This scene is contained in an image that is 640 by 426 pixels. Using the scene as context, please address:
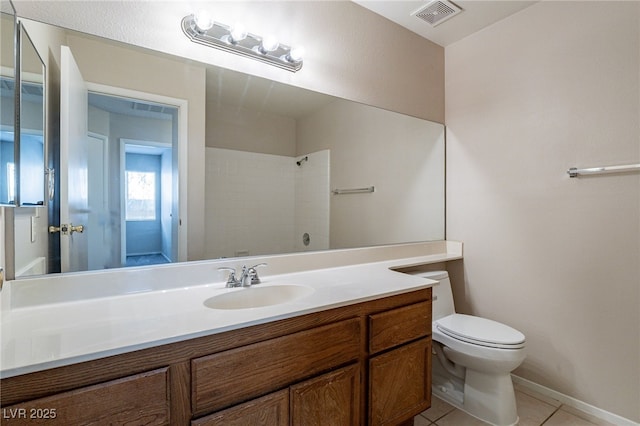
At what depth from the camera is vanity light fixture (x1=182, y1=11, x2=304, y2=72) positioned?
1.29 metres

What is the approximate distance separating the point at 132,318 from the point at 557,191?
7.22ft

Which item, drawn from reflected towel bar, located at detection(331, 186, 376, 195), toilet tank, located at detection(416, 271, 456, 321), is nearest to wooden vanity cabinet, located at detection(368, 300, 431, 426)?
toilet tank, located at detection(416, 271, 456, 321)

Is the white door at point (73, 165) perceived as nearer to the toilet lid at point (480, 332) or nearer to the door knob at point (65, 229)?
the door knob at point (65, 229)

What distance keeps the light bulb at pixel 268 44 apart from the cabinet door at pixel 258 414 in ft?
4.89

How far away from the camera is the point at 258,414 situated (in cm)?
95

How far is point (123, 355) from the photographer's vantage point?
2.50 ft

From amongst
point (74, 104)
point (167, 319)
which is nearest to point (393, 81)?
point (74, 104)

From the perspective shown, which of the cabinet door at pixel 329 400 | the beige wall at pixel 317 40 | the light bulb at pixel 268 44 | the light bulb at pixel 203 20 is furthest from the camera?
the light bulb at pixel 268 44

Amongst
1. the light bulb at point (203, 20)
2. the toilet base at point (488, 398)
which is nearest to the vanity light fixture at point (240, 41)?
the light bulb at point (203, 20)

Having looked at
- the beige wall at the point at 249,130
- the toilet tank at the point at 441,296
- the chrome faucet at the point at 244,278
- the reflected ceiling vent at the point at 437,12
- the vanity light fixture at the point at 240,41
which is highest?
the reflected ceiling vent at the point at 437,12

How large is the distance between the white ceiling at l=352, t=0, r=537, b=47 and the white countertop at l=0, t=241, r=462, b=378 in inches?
66.0

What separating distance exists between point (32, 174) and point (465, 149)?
2.39 meters

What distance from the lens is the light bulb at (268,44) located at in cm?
145

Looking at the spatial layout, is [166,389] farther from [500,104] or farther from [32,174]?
[500,104]
